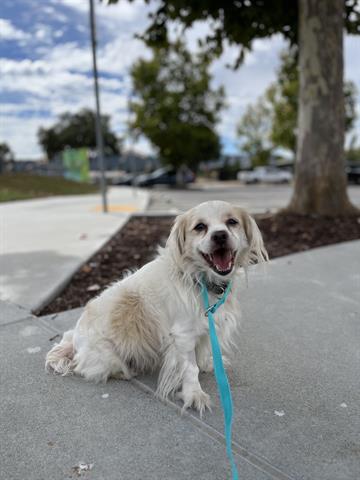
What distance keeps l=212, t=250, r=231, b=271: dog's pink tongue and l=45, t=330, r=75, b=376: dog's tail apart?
1.27m

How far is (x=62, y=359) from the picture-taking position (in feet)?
9.23

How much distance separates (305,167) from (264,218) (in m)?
1.37

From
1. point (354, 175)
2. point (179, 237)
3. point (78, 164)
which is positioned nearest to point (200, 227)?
point (179, 237)

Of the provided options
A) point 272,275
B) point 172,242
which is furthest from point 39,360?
point 272,275

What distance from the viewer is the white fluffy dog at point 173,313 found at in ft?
8.11

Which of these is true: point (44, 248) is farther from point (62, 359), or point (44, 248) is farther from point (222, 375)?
point (222, 375)

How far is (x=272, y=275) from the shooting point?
5.18m

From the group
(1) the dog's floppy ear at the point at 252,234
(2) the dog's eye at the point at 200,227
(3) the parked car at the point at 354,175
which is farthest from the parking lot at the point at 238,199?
(2) the dog's eye at the point at 200,227

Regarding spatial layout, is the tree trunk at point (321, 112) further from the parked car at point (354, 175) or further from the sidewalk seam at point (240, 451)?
the parked car at point (354, 175)

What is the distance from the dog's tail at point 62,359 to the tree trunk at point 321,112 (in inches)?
272

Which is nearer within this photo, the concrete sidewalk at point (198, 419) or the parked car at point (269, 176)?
the concrete sidewalk at point (198, 419)

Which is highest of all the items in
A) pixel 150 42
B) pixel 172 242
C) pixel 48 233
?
pixel 150 42

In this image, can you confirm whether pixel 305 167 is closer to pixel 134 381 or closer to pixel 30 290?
pixel 30 290

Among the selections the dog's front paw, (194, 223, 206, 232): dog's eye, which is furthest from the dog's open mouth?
Answer: the dog's front paw
